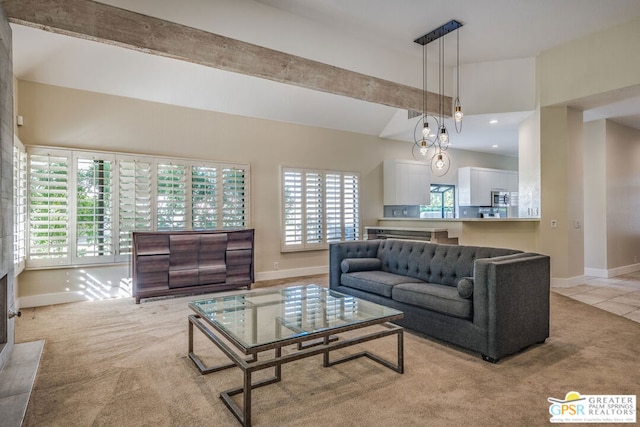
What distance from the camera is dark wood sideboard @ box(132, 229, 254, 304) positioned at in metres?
4.75

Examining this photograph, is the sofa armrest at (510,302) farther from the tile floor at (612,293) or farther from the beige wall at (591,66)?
the beige wall at (591,66)

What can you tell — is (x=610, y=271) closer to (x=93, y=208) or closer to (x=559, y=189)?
(x=559, y=189)

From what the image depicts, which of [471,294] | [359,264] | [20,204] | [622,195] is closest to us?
[471,294]

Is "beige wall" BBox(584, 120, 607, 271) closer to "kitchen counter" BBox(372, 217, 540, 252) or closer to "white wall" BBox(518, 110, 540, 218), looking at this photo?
"white wall" BBox(518, 110, 540, 218)

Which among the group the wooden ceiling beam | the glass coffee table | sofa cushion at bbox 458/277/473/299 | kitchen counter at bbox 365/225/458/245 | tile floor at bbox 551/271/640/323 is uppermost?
the wooden ceiling beam

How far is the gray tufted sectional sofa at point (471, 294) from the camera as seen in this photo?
2.80 meters

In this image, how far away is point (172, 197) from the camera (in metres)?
5.34

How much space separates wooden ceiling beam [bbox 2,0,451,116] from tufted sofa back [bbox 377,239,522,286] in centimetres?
237

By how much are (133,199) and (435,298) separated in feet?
13.8

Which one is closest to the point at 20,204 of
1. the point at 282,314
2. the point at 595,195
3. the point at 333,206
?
the point at 282,314

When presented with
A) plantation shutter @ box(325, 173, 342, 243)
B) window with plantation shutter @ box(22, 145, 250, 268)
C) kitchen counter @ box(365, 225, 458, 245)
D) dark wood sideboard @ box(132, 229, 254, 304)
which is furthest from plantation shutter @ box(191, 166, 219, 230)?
kitchen counter @ box(365, 225, 458, 245)

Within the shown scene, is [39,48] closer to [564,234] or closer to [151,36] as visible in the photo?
[151,36]

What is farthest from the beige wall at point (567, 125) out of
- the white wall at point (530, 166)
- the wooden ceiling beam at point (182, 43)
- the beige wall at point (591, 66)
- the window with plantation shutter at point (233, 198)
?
the window with plantation shutter at point (233, 198)

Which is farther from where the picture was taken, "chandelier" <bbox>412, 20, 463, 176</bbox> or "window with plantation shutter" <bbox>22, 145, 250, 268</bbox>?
"chandelier" <bbox>412, 20, 463, 176</bbox>
